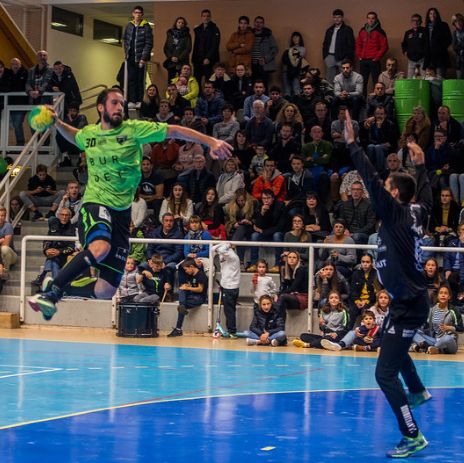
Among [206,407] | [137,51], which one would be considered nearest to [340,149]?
[137,51]

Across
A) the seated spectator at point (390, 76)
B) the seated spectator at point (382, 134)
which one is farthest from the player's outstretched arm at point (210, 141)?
the seated spectator at point (390, 76)

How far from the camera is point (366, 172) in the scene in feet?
24.9

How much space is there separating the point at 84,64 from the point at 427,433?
1976 centimetres

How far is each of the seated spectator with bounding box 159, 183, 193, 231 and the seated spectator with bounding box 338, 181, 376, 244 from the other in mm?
2972

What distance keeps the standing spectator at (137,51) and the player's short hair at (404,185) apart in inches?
541

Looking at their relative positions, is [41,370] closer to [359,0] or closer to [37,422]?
[37,422]

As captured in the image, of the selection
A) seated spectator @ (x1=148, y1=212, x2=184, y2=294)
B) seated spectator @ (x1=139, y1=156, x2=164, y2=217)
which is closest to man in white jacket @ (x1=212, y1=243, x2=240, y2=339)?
seated spectator @ (x1=148, y1=212, x2=184, y2=294)

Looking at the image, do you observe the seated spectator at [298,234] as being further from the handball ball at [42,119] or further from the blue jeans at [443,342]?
the handball ball at [42,119]

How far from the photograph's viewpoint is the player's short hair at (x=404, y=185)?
7828 mm

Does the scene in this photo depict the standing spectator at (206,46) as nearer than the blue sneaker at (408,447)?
No

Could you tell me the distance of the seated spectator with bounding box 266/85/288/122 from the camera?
1930 cm

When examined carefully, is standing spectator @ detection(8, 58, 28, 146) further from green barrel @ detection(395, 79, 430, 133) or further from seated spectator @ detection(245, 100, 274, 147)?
green barrel @ detection(395, 79, 430, 133)

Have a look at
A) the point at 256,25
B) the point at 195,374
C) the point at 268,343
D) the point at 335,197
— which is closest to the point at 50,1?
the point at 256,25

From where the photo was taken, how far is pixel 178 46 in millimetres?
21344
